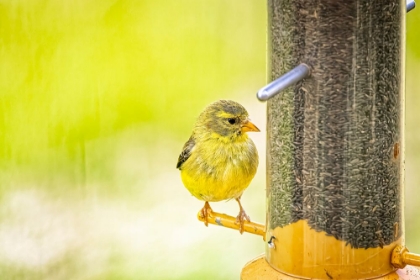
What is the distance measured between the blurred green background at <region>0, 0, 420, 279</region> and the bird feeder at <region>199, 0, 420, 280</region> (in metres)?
2.46

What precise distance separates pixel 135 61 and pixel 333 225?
3.16 m

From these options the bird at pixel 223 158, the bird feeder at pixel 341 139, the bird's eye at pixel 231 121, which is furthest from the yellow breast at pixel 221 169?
the bird feeder at pixel 341 139

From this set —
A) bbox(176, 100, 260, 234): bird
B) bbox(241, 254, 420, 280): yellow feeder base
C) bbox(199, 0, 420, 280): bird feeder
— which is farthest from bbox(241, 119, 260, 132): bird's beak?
bbox(241, 254, 420, 280): yellow feeder base

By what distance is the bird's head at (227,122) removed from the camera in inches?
185

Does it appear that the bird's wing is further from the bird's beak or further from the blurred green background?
the blurred green background

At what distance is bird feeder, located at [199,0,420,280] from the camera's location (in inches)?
144

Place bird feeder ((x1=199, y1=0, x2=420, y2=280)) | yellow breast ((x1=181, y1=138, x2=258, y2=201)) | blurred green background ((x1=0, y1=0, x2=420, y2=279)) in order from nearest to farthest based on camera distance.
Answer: bird feeder ((x1=199, y1=0, x2=420, y2=280)) → yellow breast ((x1=181, y1=138, x2=258, y2=201)) → blurred green background ((x1=0, y1=0, x2=420, y2=279))

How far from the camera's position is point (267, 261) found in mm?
3984

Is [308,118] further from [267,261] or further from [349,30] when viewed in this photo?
[267,261]

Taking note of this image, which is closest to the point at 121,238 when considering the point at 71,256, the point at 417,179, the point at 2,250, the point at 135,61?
the point at 71,256

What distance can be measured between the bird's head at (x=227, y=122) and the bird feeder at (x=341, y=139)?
80cm

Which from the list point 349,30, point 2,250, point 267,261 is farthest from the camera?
point 2,250

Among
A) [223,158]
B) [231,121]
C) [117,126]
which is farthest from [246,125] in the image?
[117,126]

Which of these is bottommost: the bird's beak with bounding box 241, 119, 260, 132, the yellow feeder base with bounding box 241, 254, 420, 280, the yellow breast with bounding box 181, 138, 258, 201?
the yellow feeder base with bounding box 241, 254, 420, 280
